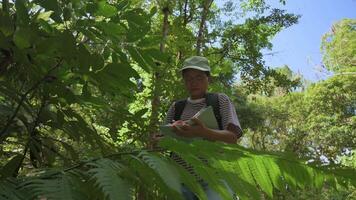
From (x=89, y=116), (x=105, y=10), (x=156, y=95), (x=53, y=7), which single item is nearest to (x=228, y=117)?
(x=89, y=116)

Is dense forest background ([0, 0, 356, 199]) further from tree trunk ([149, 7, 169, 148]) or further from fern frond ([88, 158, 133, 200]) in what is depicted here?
tree trunk ([149, 7, 169, 148])

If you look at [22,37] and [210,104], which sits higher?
[22,37]

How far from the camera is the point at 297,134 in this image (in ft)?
65.3

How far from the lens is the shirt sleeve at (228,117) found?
1.96m

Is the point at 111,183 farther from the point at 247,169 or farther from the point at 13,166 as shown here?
the point at 13,166

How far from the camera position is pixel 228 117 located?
200cm

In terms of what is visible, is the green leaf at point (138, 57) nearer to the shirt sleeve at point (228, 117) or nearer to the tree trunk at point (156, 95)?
the shirt sleeve at point (228, 117)

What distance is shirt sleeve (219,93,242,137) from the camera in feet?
6.44

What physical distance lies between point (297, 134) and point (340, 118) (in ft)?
7.34

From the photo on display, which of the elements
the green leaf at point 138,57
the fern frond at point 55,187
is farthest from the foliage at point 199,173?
the green leaf at point 138,57

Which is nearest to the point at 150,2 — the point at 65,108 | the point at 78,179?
the point at 65,108

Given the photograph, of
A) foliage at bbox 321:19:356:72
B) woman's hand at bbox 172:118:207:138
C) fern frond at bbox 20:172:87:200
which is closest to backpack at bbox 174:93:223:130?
woman's hand at bbox 172:118:207:138

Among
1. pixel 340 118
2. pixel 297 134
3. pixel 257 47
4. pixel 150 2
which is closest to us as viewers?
pixel 150 2

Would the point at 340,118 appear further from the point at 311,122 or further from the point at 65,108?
the point at 65,108
